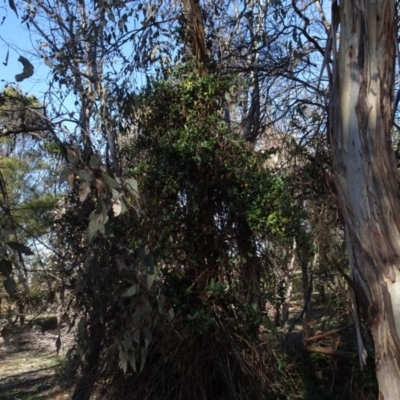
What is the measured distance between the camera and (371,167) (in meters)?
4.55

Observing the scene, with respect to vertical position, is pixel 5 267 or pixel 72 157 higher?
pixel 72 157

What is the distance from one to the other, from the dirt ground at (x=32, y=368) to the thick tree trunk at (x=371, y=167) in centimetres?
401

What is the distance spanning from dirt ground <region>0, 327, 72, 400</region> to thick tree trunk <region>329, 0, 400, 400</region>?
401cm

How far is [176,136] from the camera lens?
26.3ft

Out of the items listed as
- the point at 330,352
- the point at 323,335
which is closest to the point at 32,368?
the point at 323,335

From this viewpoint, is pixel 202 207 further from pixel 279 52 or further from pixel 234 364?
pixel 279 52

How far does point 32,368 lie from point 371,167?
12.5 meters

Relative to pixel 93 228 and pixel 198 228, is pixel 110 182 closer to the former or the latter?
pixel 93 228

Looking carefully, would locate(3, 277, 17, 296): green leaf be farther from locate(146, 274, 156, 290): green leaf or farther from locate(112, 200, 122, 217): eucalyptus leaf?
locate(146, 274, 156, 290): green leaf

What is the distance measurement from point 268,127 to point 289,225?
3041 mm

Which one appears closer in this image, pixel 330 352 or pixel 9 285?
pixel 9 285

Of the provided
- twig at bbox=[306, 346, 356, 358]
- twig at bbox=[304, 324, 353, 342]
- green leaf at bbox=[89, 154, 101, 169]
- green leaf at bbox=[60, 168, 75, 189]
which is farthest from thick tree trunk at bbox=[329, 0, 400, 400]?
twig at bbox=[304, 324, 353, 342]

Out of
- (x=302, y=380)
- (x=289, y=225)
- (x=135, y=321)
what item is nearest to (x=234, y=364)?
(x=302, y=380)

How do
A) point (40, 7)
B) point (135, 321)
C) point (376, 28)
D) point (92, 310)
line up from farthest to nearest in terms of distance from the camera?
point (40, 7) < point (92, 310) < point (376, 28) < point (135, 321)
